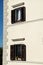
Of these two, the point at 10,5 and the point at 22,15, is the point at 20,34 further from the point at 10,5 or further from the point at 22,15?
the point at 10,5

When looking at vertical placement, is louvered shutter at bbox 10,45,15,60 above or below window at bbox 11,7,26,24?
below

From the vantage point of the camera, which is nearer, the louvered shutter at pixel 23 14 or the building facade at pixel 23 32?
the building facade at pixel 23 32

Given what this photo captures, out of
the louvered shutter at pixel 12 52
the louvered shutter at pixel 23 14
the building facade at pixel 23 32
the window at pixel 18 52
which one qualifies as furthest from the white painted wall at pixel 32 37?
the louvered shutter at pixel 12 52

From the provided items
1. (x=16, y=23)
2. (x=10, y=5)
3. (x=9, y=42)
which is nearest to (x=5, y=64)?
(x=9, y=42)

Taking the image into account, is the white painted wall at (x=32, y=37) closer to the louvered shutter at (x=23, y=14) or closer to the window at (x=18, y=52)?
the window at (x=18, y=52)

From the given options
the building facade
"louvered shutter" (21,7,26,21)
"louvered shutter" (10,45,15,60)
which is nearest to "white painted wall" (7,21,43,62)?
the building facade

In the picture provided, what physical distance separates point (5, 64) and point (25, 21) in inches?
133

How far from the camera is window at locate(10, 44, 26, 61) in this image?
15.3 metres

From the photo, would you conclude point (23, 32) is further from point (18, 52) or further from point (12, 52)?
point (12, 52)

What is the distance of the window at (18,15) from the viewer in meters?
15.7

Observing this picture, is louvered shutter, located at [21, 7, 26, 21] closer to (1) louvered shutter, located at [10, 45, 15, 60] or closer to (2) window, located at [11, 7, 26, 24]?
(2) window, located at [11, 7, 26, 24]

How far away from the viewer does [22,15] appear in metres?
15.8

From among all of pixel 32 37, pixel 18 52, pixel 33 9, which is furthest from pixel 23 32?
pixel 33 9

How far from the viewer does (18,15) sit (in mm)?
16188
